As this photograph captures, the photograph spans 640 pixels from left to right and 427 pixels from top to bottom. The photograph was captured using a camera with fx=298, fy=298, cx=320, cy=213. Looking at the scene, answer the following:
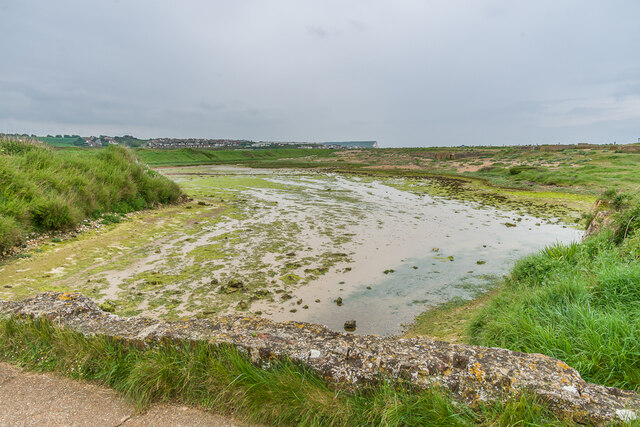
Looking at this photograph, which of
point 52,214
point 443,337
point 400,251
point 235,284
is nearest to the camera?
point 443,337

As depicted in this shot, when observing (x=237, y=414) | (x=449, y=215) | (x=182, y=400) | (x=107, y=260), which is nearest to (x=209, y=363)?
(x=182, y=400)

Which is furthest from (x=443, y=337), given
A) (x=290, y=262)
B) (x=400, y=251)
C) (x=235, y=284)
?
(x=400, y=251)

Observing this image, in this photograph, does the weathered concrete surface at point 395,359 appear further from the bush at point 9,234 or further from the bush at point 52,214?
the bush at point 52,214

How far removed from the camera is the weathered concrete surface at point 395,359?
7.04ft

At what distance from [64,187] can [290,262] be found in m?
9.01

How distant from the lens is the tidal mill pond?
6344mm

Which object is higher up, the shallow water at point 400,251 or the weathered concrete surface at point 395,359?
the weathered concrete surface at point 395,359

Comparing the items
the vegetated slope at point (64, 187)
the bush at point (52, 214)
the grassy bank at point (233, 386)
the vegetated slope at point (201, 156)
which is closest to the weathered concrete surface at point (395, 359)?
the grassy bank at point (233, 386)

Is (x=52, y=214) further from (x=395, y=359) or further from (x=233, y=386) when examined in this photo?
(x=395, y=359)

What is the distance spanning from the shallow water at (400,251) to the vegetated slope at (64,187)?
6.40 meters

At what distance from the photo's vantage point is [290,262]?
29.0 feet

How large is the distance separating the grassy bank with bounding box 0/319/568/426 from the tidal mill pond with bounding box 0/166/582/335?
103 inches

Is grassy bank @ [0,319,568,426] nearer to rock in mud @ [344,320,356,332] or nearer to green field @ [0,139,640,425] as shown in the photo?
green field @ [0,139,640,425]

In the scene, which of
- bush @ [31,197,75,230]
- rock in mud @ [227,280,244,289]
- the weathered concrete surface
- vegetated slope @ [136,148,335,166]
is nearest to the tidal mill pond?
rock in mud @ [227,280,244,289]
